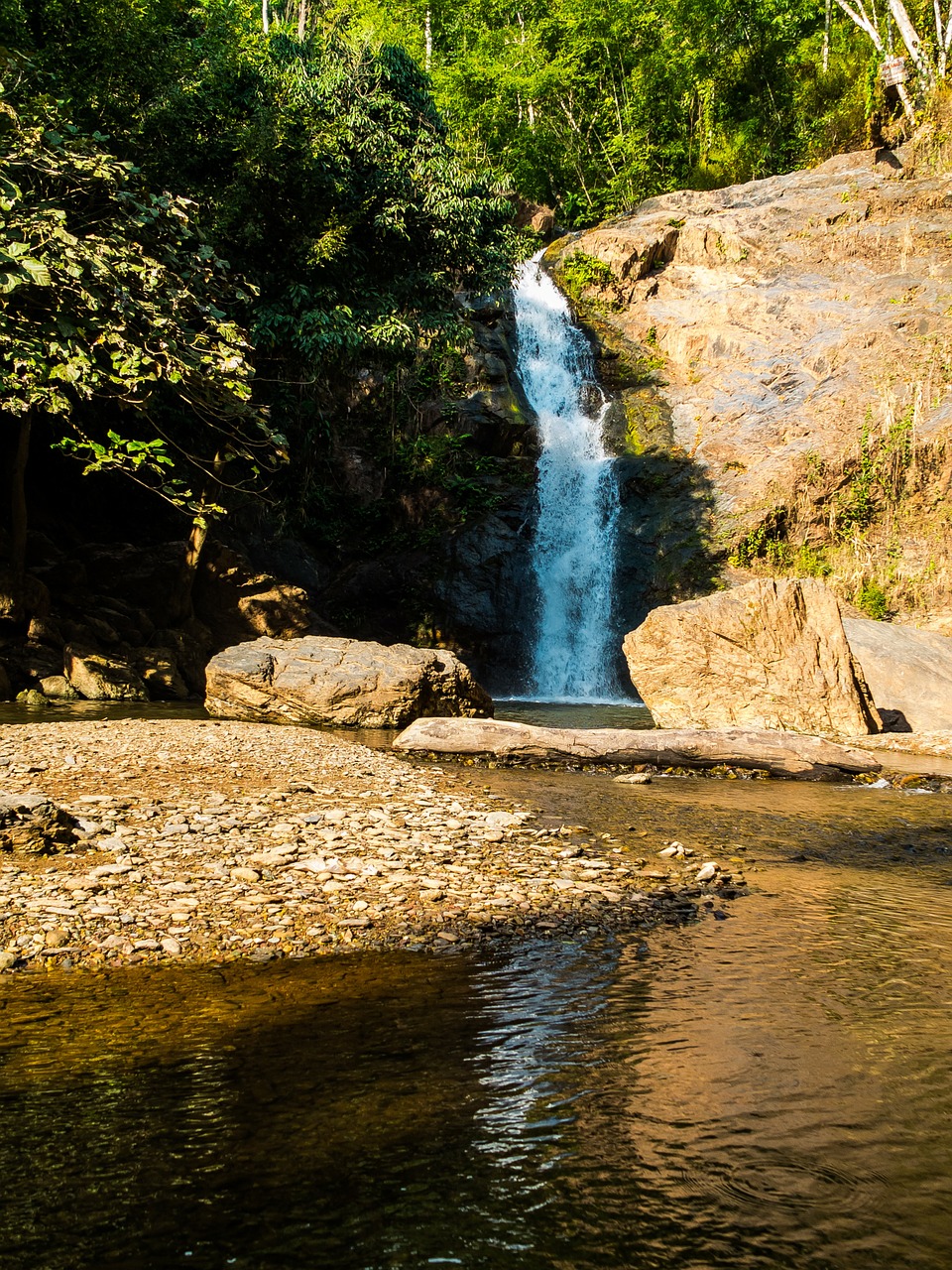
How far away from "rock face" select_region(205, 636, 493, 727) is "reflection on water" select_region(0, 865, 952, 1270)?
7801 mm

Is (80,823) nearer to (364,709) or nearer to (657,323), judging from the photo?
(364,709)

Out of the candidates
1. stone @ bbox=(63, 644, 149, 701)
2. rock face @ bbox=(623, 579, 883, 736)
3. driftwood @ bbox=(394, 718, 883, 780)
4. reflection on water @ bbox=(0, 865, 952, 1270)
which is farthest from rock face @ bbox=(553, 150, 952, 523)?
reflection on water @ bbox=(0, 865, 952, 1270)

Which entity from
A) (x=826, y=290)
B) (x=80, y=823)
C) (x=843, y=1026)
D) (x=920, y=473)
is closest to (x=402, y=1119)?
(x=843, y=1026)

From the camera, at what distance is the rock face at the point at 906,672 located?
38.7 feet

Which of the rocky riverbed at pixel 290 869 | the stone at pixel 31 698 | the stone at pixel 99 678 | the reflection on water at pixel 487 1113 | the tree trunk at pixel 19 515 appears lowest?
the reflection on water at pixel 487 1113

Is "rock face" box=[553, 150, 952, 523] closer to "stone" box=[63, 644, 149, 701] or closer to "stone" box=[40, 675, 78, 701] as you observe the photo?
"stone" box=[63, 644, 149, 701]

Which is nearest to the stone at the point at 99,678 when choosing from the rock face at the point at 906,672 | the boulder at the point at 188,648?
the boulder at the point at 188,648

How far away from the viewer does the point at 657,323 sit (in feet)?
84.0

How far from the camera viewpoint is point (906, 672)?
12.1 metres

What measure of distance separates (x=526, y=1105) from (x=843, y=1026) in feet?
4.38

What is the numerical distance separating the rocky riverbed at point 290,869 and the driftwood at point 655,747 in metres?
1.92

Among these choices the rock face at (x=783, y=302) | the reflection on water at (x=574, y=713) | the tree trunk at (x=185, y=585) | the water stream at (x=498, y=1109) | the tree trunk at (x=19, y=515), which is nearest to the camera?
the water stream at (x=498, y=1109)

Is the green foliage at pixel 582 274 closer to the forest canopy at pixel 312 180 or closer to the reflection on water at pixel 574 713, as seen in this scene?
the forest canopy at pixel 312 180

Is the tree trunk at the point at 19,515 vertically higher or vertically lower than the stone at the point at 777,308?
lower
